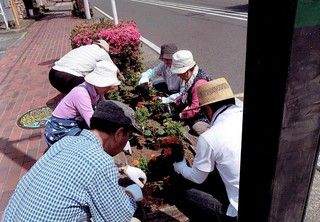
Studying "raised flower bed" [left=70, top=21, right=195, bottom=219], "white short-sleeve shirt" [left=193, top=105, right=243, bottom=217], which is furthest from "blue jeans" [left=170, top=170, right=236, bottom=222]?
"raised flower bed" [left=70, top=21, right=195, bottom=219]

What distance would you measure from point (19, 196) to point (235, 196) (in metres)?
1.42

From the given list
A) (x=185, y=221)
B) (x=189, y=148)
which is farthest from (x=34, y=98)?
(x=185, y=221)

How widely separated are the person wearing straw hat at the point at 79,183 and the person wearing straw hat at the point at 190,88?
145 cm

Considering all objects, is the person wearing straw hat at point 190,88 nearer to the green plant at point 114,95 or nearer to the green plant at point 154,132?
the green plant at point 154,132

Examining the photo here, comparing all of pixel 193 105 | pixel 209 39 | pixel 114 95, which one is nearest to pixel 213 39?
pixel 209 39

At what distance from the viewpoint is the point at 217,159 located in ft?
6.48

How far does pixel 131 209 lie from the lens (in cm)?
174

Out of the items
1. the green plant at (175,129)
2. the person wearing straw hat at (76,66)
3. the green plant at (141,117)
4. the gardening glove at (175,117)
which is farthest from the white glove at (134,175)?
the person wearing straw hat at (76,66)

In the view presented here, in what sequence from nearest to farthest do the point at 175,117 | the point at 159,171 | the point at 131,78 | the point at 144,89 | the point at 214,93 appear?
1. the point at 214,93
2. the point at 159,171
3. the point at 175,117
4. the point at 144,89
5. the point at 131,78

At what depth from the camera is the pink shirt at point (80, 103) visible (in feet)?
9.50

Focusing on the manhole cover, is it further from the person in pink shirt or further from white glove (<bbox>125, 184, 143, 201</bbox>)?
white glove (<bbox>125, 184, 143, 201</bbox>)

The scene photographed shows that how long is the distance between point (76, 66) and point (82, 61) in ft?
0.37

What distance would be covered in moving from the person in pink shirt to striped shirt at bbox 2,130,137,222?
51.2 inches

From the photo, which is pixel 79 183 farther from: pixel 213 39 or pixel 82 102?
pixel 213 39
